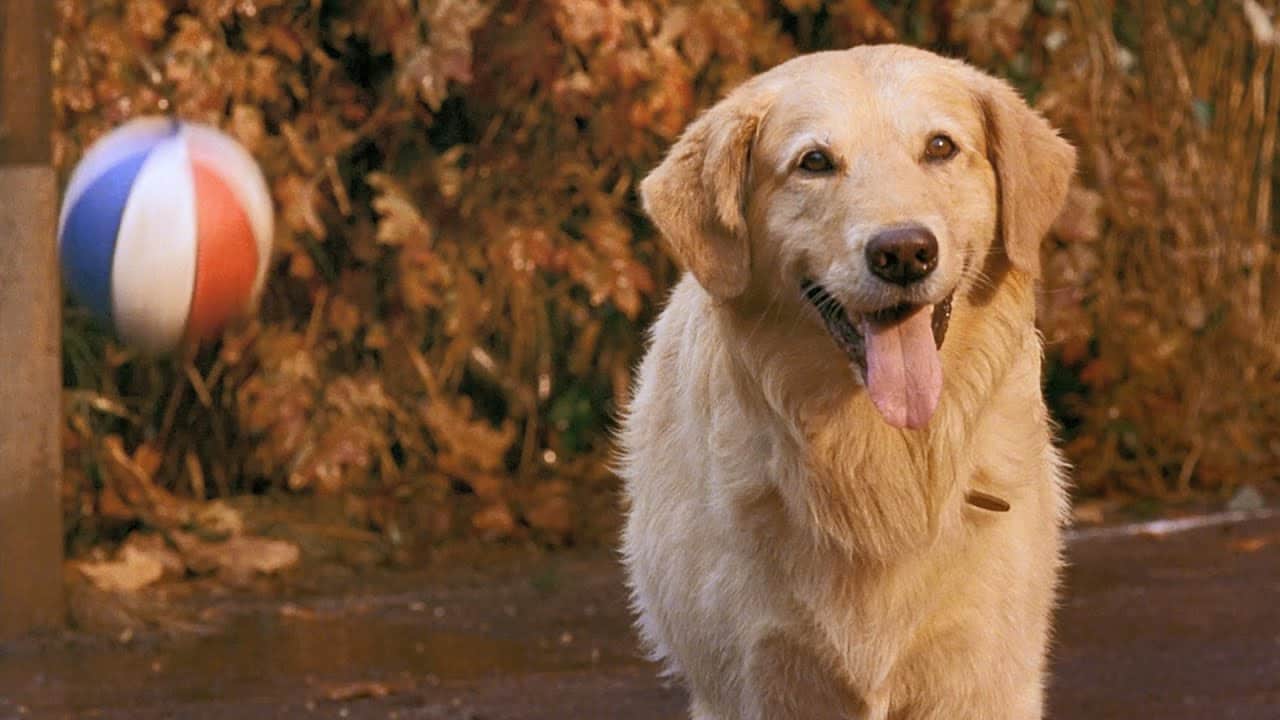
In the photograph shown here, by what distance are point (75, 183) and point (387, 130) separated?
1.92 m

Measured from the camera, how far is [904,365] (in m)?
3.89

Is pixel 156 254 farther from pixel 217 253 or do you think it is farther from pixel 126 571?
pixel 126 571

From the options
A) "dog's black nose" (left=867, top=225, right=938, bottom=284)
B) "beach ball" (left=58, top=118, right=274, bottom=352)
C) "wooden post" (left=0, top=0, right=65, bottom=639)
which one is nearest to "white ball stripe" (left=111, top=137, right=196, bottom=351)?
"beach ball" (left=58, top=118, right=274, bottom=352)

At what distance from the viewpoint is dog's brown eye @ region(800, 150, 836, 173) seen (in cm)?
391

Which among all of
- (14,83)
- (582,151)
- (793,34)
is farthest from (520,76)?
(14,83)

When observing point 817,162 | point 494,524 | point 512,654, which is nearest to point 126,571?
point 494,524

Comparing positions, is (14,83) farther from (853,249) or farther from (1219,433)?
(1219,433)

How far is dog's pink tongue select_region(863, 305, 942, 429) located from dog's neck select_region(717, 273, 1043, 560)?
145 millimetres

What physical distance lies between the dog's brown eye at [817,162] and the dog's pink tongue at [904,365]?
0.28 meters

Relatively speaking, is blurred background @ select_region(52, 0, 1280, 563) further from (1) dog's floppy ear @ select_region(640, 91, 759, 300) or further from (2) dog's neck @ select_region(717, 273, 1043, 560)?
(2) dog's neck @ select_region(717, 273, 1043, 560)

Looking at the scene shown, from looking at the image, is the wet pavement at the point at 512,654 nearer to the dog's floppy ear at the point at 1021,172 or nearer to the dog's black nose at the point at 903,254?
the dog's floppy ear at the point at 1021,172

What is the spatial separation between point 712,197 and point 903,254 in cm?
52

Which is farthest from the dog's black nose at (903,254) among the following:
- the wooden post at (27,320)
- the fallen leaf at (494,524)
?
the fallen leaf at (494,524)

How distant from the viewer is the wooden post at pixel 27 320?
5.95 meters
